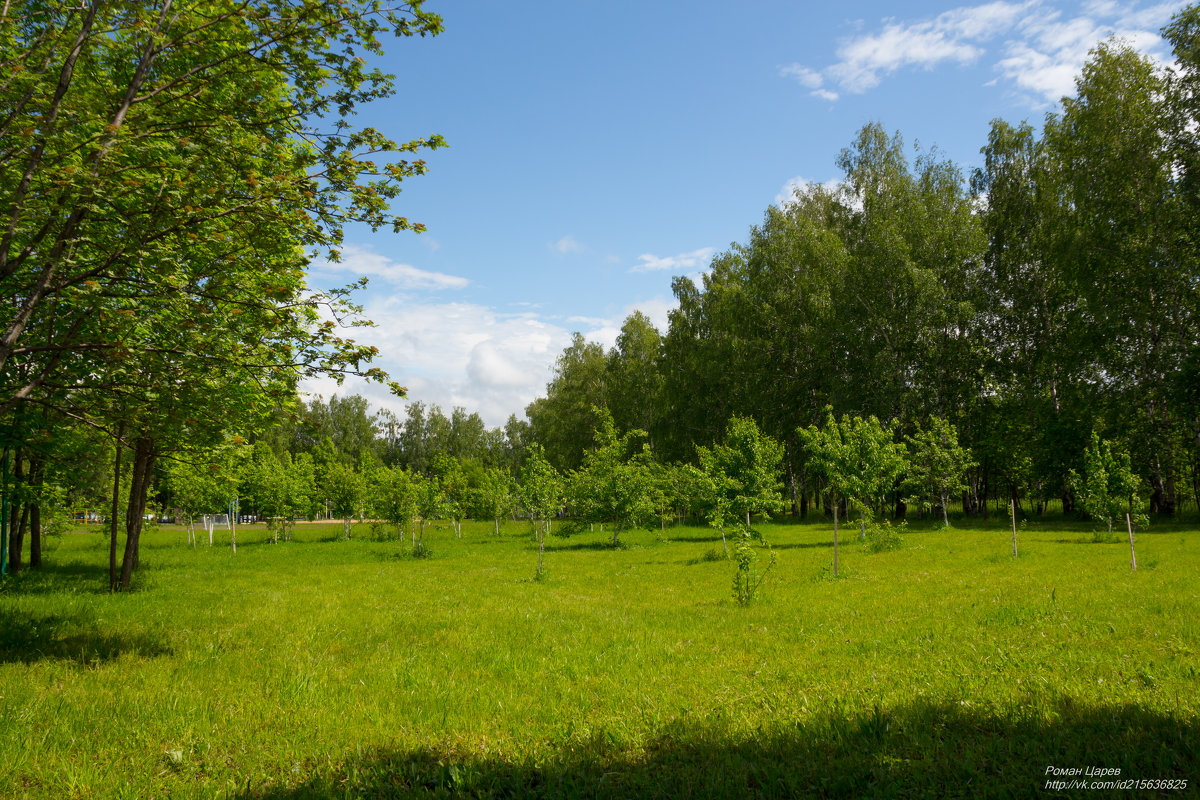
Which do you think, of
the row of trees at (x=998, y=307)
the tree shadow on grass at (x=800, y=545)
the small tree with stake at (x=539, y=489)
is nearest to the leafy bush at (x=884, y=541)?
the tree shadow on grass at (x=800, y=545)

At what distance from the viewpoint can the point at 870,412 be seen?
4019cm

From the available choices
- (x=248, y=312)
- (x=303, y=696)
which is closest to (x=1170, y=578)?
(x=303, y=696)

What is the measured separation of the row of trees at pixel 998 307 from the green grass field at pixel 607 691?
896 inches

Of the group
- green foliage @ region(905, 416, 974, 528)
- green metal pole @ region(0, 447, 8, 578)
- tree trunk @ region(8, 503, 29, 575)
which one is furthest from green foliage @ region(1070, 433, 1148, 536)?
tree trunk @ region(8, 503, 29, 575)

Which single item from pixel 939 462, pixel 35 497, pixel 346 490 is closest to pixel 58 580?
pixel 35 497

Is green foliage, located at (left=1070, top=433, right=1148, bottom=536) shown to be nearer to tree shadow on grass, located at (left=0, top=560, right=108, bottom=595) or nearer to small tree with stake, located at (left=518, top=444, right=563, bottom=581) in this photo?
small tree with stake, located at (left=518, top=444, right=563, bottom=581)

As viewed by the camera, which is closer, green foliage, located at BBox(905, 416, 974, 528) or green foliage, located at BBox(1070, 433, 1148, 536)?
green foliage, located at BBox(1070, 433, 1148, 536)

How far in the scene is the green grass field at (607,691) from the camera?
16.8 ft

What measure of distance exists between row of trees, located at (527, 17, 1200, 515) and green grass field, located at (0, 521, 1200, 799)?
74.7 ft

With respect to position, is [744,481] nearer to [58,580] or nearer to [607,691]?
[607,691]

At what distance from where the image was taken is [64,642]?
32.3 ft

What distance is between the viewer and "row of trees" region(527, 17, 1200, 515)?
102 ft

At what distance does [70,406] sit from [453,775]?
8131 mm

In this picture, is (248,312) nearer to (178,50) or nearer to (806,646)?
(178,50)
